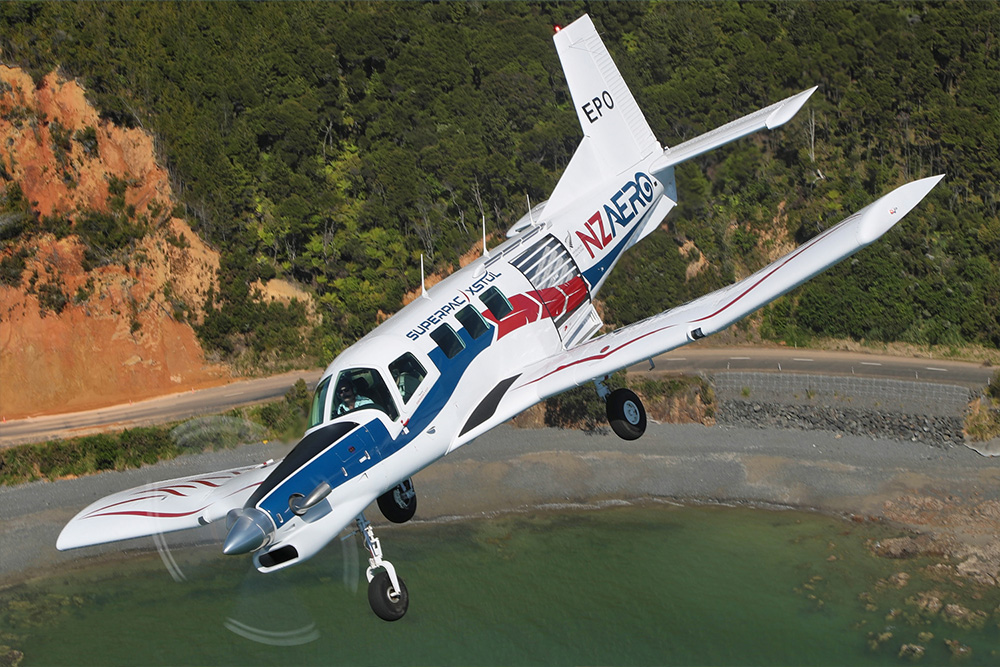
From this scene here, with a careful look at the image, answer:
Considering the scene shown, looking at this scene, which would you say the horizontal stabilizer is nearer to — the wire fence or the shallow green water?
the shallow green water

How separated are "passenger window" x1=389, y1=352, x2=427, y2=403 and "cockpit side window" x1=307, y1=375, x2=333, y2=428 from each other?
51.5 inches

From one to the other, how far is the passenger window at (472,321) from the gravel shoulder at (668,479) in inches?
733

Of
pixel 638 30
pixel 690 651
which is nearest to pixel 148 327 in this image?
pixel 690 651

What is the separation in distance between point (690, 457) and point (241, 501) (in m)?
25.4

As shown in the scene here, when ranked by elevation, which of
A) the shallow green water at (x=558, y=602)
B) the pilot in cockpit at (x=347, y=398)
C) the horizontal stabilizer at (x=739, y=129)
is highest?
the horizontal stabilizer at (x=739, y=129)

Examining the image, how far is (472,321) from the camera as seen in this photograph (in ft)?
77.9

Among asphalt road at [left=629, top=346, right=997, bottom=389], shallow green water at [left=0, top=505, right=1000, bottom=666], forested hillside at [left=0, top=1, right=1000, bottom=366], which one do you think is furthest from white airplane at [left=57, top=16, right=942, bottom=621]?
forested hillside at [left=0, top=1, right=1000, bottom=366]

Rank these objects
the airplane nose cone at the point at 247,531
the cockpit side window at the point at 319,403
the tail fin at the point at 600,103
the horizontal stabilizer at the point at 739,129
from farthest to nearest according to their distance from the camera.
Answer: the tail fin at the point at 600,103 → the horizontal stabilizer at the point at 739,129 → the cockpit side window at the point at 319,403 → the airplane nose cone at the point at 247,531

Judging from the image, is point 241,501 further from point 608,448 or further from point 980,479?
point 980,479

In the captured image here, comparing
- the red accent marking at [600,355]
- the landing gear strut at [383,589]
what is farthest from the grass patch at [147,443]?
the landing gear strut at [383,589]

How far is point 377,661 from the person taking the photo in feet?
111

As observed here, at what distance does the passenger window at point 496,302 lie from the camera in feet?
79.9

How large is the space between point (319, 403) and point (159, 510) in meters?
4.21

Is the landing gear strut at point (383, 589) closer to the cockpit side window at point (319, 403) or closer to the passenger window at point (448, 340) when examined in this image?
the cockpit side window at point (319, 403)
